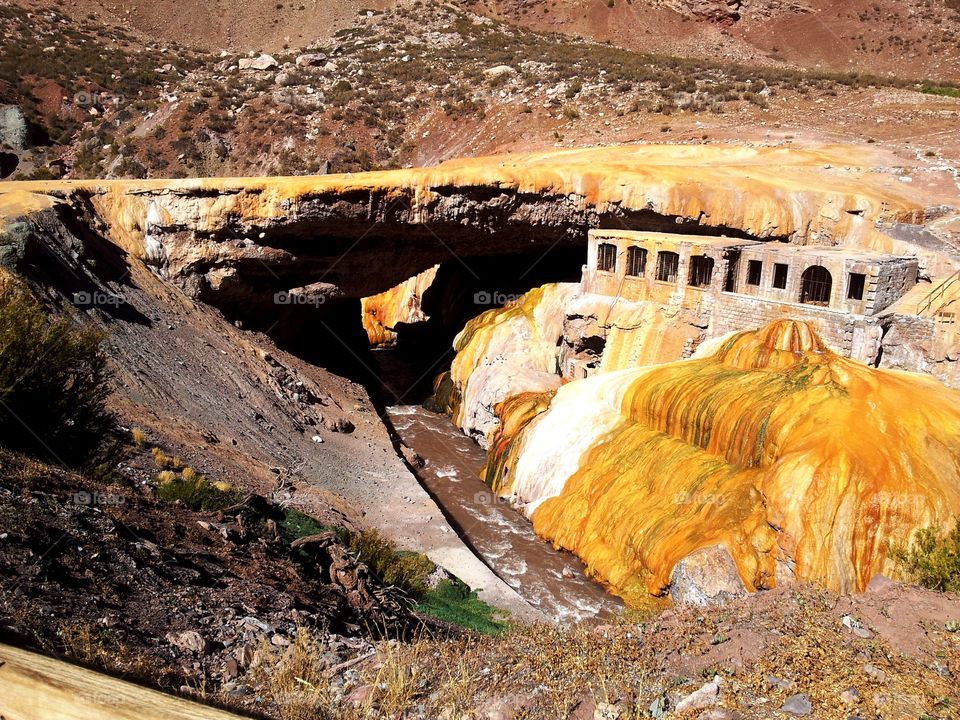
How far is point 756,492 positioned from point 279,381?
46.4 feet

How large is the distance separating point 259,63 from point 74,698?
52.8m

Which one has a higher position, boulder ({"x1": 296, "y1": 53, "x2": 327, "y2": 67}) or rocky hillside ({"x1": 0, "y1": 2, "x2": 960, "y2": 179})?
boulder ({"x1": 296, "y1": 53, "x2": 327, "y2": 67})

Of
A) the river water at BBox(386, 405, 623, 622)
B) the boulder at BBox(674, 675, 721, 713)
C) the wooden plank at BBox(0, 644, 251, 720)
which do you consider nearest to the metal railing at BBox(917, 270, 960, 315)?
the river water at BBox(386, 405, 623, 622)

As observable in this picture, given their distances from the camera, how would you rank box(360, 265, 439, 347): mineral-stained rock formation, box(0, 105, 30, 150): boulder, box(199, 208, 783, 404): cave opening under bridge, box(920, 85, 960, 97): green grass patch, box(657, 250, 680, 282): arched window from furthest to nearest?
box(0, 105, 30, 150): boulder, box(920, 85, 960, 97): green grass patch, box(360, 265, 439, 347): mineral-stained rock formation, box(199, 208, 783, 404): cave opening under bridge, box(657, 250, 680, 282): arched window

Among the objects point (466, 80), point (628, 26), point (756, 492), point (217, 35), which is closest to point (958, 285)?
point (756, 492)

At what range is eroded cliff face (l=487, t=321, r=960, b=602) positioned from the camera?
42.0 ft

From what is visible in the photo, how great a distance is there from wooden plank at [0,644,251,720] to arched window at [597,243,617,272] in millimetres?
20662

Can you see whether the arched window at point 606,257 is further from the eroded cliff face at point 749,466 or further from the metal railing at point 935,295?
the metal railing at point 935,295

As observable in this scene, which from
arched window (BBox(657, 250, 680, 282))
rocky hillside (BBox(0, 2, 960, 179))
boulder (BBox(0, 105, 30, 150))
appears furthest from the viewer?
boulder (BBox(0, 105, 30, 150))

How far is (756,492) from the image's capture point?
1415 centimetres

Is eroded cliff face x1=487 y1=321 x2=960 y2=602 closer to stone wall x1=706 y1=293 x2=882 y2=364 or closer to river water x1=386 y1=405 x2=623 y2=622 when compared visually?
river water x1=386 y1=405 x2=623 y2=622

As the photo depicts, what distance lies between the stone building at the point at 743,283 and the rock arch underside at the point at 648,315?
0.08 metres

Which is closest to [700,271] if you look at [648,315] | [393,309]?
[648,315]

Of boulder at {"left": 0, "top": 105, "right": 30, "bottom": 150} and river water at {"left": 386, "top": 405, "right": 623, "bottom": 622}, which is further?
boulder at {"left": 0, "top": 105, "right": 30, "bottom": 150}
